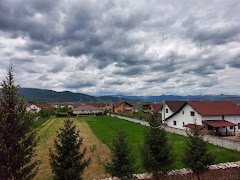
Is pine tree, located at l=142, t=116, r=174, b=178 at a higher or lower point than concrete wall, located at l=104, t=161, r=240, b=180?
higher

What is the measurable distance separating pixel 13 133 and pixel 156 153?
38.5ft

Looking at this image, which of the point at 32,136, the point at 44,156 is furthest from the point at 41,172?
the point at 32,136

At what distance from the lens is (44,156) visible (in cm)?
3753

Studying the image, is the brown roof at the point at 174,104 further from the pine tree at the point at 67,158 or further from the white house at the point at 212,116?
the pine tree at the point at 67,158

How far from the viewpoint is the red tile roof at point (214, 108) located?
55309 millimetres

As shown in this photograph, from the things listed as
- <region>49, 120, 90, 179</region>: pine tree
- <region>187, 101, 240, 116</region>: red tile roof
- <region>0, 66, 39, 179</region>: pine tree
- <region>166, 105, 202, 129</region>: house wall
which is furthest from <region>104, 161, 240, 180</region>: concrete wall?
<region>166, 105, 202, 129</region>: house wall

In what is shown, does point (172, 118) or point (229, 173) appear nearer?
point (229, 173)

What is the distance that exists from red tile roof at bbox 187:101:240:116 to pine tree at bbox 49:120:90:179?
3857 cm

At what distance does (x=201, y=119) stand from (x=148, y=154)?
33.1 meters

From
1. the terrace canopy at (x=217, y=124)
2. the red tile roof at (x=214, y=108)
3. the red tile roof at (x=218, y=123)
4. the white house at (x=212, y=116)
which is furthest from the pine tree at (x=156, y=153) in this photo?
the red tile roof at (x=214, y=108)

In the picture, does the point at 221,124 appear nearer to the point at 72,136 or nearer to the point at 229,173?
the point at 229,173

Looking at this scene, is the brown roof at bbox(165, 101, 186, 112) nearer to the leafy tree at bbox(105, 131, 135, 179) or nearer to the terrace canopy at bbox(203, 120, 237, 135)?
the terrace canopy at bbox(203, 120, 237, 135)

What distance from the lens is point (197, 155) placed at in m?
24.4

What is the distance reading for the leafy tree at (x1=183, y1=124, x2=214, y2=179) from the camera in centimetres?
2433
